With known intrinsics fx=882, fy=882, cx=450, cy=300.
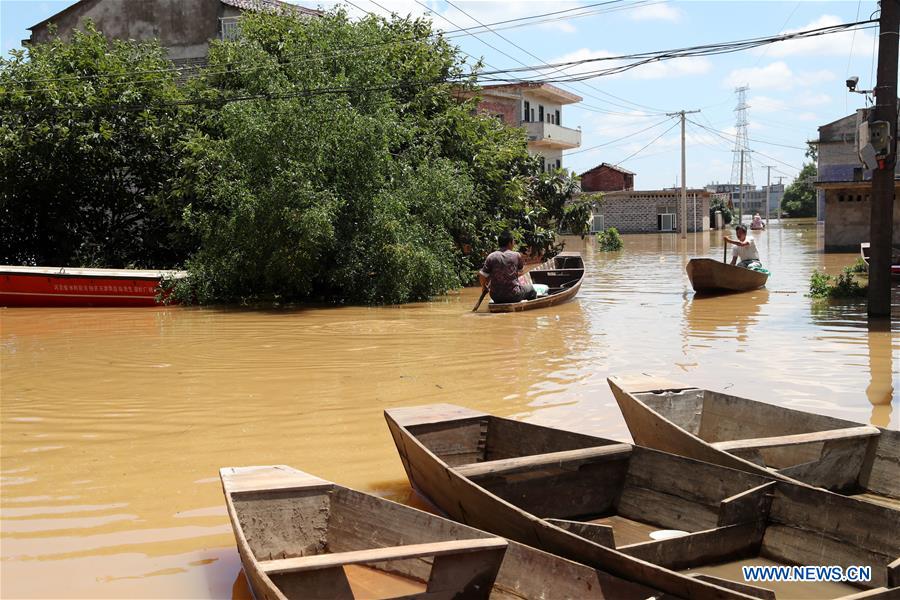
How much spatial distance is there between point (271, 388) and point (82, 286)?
11.0 m

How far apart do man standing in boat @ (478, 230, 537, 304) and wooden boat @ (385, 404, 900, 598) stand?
9.43m

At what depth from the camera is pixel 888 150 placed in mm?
13086

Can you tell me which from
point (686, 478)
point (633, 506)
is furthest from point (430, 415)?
point (686, 478)

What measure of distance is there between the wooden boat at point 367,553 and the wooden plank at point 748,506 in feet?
3.64

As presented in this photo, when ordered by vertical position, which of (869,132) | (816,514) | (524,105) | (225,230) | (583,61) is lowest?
(816,514)

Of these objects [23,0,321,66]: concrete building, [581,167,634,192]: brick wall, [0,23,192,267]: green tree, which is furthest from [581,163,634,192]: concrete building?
[0,23,192,267]: green tree

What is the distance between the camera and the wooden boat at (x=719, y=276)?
1800cm

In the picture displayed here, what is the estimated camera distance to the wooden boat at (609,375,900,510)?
18.6ft

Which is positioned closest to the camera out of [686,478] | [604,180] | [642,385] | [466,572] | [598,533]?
[466,572]

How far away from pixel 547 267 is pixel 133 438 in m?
14.5

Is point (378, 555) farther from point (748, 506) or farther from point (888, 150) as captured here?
point (888, 150)

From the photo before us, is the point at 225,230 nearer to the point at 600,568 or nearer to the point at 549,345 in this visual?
the point at 549,345

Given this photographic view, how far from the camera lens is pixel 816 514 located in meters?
4.55

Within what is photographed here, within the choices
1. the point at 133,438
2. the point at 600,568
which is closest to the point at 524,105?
the point at 133,438
